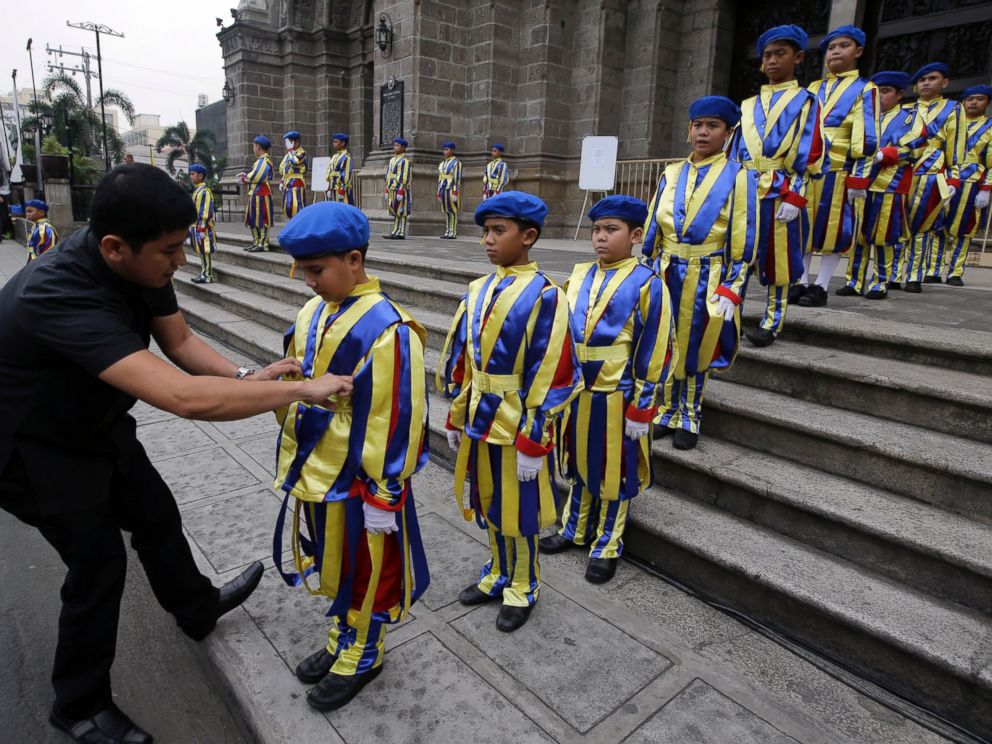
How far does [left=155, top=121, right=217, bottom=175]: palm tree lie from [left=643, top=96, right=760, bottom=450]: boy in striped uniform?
48789 mm

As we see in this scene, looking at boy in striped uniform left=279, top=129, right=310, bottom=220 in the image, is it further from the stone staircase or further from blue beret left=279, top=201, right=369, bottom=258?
blue beret left=279, top=201, right=369, bottom=258

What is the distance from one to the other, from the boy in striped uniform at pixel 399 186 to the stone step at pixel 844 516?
1025cm

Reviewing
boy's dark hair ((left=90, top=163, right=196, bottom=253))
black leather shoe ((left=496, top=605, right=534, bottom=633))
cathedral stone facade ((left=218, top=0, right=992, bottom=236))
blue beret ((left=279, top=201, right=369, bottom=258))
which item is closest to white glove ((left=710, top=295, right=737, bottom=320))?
black leather shoe ((left=496, top=605, right=534, bottom=633))

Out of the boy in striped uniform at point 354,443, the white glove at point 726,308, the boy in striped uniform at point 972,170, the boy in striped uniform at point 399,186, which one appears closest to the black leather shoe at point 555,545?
the boy in striped uniform at point 354,443

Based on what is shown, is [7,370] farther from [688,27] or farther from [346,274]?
[688,27]

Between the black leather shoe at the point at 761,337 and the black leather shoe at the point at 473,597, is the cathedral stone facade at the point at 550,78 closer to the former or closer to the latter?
the black leather shoe at the point at 761,337

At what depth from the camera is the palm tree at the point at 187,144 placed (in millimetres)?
44969

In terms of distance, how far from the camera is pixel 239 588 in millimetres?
2859

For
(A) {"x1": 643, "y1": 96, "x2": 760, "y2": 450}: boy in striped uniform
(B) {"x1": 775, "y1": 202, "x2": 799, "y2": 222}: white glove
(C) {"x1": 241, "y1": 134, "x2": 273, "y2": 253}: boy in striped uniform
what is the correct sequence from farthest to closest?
(C) {"x1": 241, "y1": 134, "x2": 273, "y2": 253}: boy in striped uniform → (B) {"x1": 775, "y1": 202, "x2": 799, "y2": 222}: white glove → (A) {"x1": 643, "y1": 96, "x2": 760, "y2": 450}: boy in striped uniform

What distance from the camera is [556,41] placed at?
12828 millimetres

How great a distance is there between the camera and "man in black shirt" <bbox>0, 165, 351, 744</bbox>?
72.6 inches

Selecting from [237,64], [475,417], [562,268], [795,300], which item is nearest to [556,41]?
[562,268]

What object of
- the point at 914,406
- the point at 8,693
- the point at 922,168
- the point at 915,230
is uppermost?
the point at 922,168

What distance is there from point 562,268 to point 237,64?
1619 centimetres
